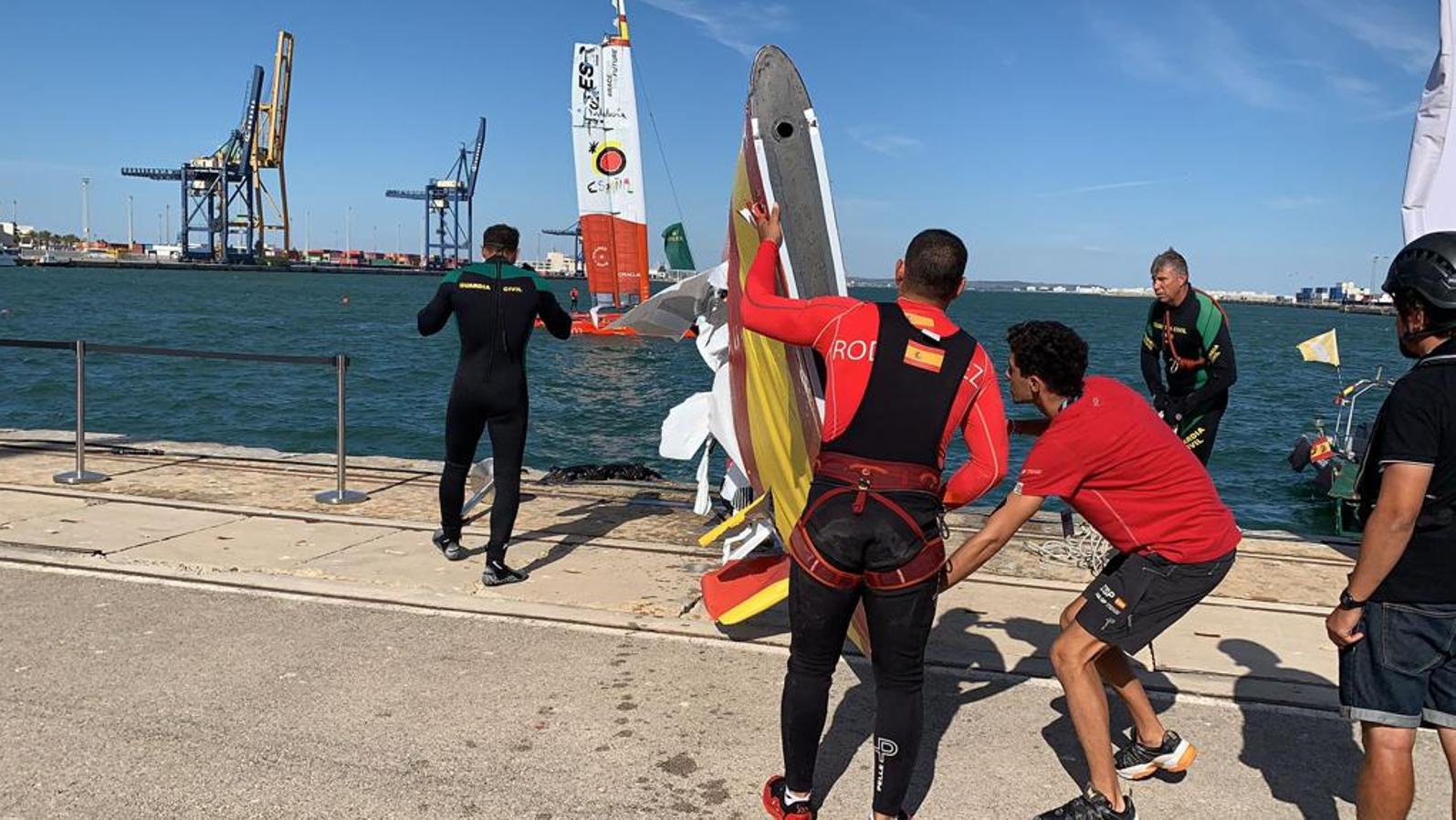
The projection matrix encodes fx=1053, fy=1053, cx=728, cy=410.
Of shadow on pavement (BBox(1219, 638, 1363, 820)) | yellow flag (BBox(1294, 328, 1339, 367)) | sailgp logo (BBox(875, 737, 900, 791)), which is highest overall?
yellow flag (BBox(1294, 328, 1339, 367))

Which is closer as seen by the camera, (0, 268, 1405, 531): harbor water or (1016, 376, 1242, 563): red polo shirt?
(1016, 376, 1242, 563): red polo shirt

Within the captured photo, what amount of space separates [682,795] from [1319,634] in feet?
11.6

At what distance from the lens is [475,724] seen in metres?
3.91

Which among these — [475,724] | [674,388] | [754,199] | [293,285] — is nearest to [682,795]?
[475,724]

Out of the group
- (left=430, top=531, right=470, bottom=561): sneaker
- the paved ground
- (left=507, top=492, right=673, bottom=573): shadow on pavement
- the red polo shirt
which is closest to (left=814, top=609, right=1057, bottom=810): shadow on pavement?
the paved ground

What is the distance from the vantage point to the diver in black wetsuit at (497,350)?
18.7 feet

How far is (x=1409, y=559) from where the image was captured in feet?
9.16

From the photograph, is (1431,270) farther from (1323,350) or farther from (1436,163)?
(1323,350)

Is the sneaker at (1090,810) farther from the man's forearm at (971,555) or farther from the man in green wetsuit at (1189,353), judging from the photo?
the man in green wetsuit at (1189,353)

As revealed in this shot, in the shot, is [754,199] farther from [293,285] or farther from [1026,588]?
[293,285]

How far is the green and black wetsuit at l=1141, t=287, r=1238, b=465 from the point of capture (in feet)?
19.7

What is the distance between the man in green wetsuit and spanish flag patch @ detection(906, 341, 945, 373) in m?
3.49

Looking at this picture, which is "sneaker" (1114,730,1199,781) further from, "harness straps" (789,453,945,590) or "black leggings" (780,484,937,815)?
"harness straps" (789,453,945,590)

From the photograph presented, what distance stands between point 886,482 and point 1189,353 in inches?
154
